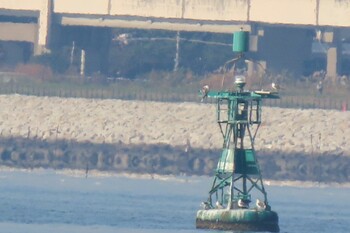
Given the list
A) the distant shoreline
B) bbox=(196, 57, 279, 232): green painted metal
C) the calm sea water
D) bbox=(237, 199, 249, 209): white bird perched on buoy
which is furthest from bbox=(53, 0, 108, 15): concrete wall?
bbox=(237, 199, 249, 209): white bird perched on buoy

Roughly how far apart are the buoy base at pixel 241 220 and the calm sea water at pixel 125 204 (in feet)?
3.11

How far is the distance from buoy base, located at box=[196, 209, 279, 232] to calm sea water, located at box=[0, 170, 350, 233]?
3.11 feet

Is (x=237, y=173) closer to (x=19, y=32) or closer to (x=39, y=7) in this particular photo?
(x=39, y=7)

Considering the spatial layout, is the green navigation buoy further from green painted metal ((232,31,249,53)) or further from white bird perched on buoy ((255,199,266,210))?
green painted metal ((232,31,249,53))

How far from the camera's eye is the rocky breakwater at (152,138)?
106562 mm

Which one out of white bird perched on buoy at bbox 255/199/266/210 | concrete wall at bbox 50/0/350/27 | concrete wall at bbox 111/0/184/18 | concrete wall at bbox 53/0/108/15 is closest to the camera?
white bird perched on buoy at bbox 255/199/266/210

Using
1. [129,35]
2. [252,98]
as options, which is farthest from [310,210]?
[129,35]

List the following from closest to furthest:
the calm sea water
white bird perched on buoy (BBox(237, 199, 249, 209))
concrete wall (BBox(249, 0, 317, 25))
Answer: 1. white bird perched on buoy (BBox(237, 199, 249, 209))
2. the calm sea water
3. concrete wall (BBox(249, 0, 317, 25))

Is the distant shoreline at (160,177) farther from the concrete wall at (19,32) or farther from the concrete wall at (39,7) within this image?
the concrete wall at (19,32)

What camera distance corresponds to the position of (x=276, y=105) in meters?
119

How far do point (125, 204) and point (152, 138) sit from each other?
33995mm

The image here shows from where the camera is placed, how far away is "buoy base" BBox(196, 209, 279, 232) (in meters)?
61.0

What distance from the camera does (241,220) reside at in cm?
6116

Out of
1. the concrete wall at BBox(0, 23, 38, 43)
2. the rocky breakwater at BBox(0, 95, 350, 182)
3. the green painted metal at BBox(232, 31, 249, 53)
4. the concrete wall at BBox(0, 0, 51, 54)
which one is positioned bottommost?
the rocky breakwater at BBox(0, 95, 350, 182)
